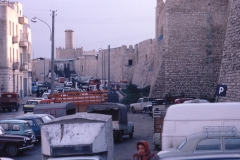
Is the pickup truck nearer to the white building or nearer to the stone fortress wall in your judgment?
the stone fortress wall

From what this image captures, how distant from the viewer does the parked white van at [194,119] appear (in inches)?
415

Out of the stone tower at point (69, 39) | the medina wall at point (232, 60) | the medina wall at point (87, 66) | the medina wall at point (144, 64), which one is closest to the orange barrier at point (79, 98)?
the medina wall at point (232, 60)

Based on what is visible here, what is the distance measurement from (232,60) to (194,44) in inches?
509

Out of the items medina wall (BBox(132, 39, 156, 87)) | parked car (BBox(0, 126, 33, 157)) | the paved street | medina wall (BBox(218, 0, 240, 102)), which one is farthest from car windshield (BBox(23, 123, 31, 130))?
medina wall (BBox(132, 39, 156, 87))

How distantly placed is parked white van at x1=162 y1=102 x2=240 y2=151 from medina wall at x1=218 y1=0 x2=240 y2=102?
9676mm

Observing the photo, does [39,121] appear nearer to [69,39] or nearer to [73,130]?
[73,130]

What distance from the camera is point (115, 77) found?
8550 centimetres

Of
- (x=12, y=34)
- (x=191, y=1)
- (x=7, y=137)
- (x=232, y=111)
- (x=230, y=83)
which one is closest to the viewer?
(x=232, y=111)

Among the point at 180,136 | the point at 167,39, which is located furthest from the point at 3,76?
the point at 180,136

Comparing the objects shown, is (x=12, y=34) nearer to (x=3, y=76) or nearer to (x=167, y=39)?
(x=3, y=76)

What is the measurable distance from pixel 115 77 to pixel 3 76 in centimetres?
3763

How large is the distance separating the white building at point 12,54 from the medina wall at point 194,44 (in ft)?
68.4

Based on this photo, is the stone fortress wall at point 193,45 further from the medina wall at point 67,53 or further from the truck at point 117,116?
the medina wall at point 67,53

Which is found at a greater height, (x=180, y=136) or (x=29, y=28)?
(x=29, y=28)
